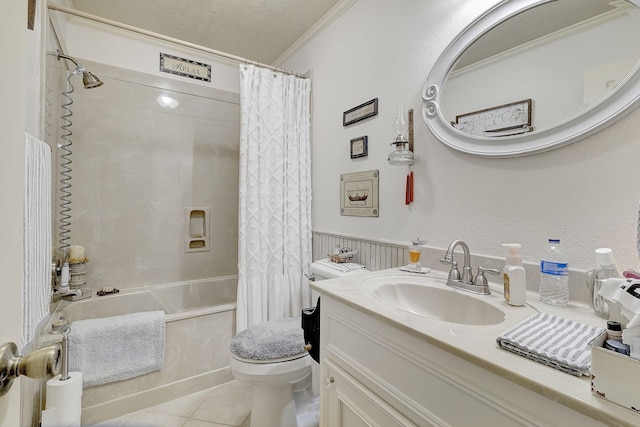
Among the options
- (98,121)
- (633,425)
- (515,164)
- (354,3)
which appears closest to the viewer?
(633,425)

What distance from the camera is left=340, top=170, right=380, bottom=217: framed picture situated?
1.60 meters

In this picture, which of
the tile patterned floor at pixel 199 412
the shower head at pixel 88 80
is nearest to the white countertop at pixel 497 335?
the tile patterned floor at pixel 199 412

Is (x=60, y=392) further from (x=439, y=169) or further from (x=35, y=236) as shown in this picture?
(x=439, y=169)

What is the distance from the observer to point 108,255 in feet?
7.15

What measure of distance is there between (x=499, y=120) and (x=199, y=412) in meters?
2.11

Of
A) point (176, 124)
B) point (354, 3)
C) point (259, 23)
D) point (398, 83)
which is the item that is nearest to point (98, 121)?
point (176, 124)

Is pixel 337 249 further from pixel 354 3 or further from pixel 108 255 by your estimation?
pixel 108 255

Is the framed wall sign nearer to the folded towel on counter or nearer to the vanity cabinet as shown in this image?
the folded towel on counter

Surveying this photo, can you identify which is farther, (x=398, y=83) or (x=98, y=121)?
(x=98, y=121)

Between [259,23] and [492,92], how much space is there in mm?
1714

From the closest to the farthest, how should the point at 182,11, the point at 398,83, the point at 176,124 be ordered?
1. the point at 398,83
2. the point at 182,11
3. the point at 176,124

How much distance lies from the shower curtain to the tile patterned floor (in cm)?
42

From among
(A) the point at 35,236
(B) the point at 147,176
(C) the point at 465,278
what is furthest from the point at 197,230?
(C) the point at 465,278

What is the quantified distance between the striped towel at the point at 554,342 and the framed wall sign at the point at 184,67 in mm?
2821
